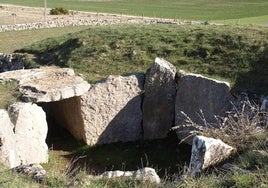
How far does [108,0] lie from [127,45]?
2539 inches

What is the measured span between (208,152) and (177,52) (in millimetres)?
8725

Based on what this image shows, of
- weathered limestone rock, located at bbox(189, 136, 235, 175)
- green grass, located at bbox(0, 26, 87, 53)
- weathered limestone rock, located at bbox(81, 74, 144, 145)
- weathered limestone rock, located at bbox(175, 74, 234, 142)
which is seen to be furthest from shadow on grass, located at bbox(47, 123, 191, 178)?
green grass, located at bbox(0, 26, 87, 53)

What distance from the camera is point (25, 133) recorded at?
41.2 ft

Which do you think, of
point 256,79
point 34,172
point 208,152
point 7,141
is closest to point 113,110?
point 7,141

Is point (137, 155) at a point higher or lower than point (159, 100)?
lower

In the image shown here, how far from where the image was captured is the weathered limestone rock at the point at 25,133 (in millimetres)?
11641

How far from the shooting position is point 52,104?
16.5 m

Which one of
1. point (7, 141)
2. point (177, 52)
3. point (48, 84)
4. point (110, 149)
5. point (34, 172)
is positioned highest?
point (177, 52)

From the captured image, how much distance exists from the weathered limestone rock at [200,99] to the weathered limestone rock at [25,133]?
399 cm

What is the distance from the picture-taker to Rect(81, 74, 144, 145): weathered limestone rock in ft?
47.9

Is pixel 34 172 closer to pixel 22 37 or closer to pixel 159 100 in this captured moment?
pixel 159 100

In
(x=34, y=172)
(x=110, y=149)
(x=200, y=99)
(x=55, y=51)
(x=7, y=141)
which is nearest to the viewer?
(x=34, y=172)

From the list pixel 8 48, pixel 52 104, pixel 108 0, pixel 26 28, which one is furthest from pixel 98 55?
pixel 108 0

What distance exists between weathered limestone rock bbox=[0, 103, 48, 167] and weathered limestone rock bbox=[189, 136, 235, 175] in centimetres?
452
